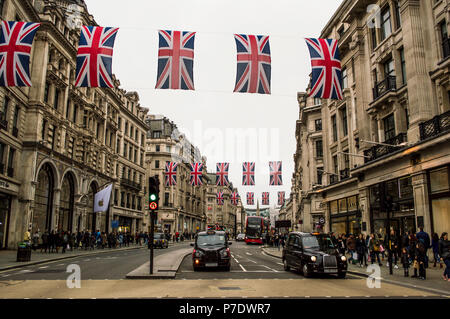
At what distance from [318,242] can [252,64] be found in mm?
8555

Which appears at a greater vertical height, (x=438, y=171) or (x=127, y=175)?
(x=127, y=175)

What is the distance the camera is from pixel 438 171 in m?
19.0

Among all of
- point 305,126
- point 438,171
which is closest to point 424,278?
point 438,171

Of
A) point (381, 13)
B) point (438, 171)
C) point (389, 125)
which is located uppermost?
point (381, 13)

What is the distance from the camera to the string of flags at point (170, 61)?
16.1m

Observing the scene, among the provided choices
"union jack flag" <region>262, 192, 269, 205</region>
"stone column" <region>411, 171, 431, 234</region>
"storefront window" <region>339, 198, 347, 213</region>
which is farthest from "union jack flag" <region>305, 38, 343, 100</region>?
"union jack flag" <region>262, 192, 269, 205</region>

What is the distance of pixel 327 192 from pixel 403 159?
14.9 metres

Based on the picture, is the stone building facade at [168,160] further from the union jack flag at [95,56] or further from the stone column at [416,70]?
the stone column at [416,70]

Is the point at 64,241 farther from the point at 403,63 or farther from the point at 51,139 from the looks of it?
the point at 403,63

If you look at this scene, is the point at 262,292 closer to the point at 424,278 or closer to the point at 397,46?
the point at 424,278

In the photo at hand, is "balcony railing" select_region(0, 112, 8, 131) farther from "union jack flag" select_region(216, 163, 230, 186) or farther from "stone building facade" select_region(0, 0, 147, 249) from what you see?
"union jack flag" select_region(216, 163, 230, 186)

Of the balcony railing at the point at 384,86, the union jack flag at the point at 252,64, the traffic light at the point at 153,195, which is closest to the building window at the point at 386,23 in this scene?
the balcony railing at the point at 384,86

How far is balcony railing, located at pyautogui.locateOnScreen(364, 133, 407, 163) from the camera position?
2232cm

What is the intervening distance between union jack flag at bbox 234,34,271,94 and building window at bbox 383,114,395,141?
1228 centimetres
